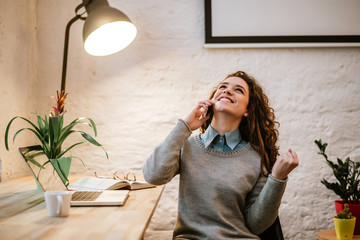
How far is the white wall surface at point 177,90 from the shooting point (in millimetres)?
2428

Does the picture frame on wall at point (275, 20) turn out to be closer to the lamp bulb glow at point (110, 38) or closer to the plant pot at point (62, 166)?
the lamp bulb glow at point (110, 38)

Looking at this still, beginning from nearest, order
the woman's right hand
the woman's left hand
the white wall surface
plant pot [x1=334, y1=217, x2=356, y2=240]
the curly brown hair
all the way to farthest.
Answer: the woman's left hand → the woman's right hand → the curly brown hair → plant pot [x1=334, y1=217, x2=356, y2=240] → the white wall surface

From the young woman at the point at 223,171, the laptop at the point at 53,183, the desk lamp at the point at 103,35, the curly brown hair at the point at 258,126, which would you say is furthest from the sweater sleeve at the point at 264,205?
the desk lamp at the point at 103,35

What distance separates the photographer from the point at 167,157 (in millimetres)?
1399

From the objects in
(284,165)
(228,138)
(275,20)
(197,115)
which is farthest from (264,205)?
(275,20)

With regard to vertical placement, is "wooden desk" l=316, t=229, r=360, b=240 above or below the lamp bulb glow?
below

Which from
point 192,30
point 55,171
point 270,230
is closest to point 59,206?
point 55,171

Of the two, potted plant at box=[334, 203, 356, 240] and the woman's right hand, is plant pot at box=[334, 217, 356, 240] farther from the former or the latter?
the woman's right hand

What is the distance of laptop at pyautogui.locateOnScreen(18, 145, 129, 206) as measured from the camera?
1.30 metres

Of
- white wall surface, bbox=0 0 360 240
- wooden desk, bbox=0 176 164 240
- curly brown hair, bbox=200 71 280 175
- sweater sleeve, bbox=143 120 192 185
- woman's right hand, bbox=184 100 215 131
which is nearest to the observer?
wooden desk, bbox=0 176 164 240

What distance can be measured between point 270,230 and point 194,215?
0.32m

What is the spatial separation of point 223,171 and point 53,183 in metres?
0.73

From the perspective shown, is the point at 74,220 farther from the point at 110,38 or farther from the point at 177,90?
the point at 177,90

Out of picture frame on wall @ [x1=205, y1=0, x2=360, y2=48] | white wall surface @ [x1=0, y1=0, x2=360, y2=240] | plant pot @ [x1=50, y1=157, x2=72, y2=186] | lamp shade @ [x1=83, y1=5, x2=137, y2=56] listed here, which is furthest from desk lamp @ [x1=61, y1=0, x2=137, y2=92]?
picture frame on wall @ [x1=205, y1=0, x2=360, y2=48]
